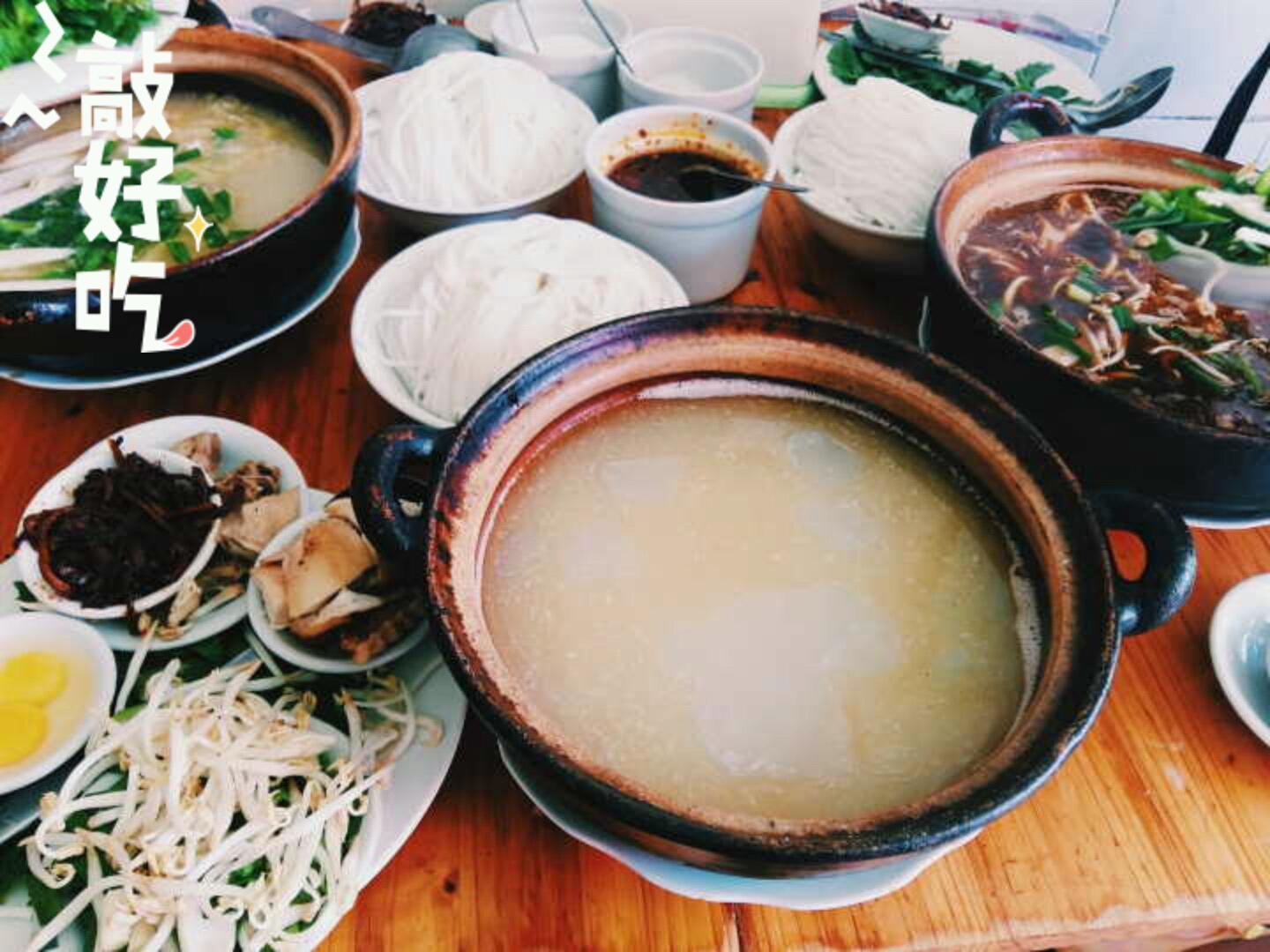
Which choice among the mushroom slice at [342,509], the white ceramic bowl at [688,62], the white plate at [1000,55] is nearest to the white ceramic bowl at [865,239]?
the white ceramic bowl at [688,62]

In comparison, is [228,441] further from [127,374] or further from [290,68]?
[290,68]

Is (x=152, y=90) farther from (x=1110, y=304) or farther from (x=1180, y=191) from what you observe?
(x=1180, y=191)

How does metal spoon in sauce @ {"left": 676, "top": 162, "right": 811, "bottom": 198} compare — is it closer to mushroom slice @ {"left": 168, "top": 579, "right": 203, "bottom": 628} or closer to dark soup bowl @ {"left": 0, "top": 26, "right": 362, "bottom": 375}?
dark soup bowl @ {"left": 0, "top": 26, "right": 362, "bottom": 375}

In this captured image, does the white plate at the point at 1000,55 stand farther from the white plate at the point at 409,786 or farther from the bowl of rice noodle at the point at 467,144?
the white plate at the point at 409,786

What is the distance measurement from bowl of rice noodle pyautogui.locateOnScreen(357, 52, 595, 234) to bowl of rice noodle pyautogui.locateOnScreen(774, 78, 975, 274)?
0.51 metres

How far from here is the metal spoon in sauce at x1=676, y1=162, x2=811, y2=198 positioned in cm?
174

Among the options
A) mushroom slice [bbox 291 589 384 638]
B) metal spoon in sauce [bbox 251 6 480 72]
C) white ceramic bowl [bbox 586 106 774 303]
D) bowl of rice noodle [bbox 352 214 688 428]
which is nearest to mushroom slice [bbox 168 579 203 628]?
mushroom slice [bbox 291 589 384 638]

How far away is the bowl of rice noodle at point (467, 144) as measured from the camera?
179cm

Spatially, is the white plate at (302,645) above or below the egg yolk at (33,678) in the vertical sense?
above

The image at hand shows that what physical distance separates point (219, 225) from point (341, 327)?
12.5 inches

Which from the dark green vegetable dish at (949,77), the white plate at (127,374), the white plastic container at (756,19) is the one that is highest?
the white plastic container at (756,19)

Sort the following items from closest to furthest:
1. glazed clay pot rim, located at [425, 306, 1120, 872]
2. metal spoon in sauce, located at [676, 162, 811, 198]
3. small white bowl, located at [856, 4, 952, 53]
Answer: glazed clay pot rim, located at [425, 306, 1120, 872] → metal spoon in sauce, located at [676, 162, 811, 198] → small white bowl, located at [856, 4, 952, 53]

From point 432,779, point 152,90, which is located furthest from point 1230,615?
point 152,90

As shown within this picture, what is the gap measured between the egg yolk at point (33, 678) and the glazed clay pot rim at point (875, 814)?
65 cm
